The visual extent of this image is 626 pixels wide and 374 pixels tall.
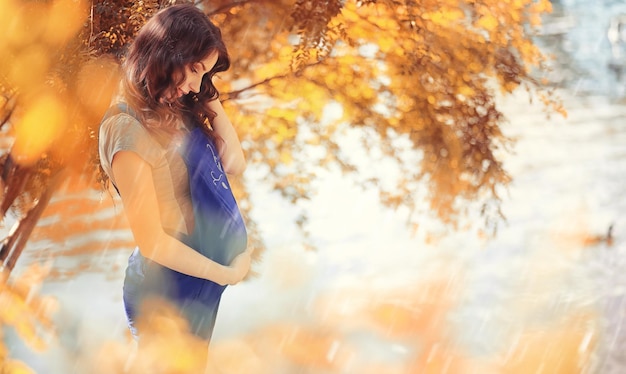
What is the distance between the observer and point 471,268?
170cm

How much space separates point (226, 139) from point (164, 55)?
0.70 feet

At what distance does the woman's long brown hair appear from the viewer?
969 mm

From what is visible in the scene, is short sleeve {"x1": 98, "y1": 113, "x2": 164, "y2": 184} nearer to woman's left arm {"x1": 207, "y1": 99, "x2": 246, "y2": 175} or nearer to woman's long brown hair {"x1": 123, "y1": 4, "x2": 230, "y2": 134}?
woman's long brown hair {"x1": 123, "y1": 4, "x2": 230, "y2": 134}

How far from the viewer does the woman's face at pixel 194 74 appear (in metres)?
0.99

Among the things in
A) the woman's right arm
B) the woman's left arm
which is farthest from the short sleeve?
the woman's left arm

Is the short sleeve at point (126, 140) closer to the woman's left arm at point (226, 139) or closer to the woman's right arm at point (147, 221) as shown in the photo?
the woman's right arm at point (147, 221)

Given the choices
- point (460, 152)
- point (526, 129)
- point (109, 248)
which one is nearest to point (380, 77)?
point (460, 152)

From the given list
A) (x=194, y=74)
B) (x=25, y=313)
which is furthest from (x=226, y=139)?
(x=25, y=313)

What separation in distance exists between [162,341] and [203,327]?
0.25 feet

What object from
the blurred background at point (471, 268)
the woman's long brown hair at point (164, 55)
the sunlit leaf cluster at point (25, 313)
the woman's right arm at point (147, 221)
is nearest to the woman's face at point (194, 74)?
the woman's long brown hair at point (164, 55)

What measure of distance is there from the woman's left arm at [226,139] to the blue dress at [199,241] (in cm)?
4

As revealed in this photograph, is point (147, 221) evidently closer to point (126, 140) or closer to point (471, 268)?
point (126, 140)

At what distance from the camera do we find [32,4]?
129cm

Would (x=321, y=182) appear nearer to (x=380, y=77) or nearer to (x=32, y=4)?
(x=380, y=77)
